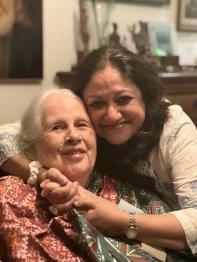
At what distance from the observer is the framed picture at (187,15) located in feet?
10.8

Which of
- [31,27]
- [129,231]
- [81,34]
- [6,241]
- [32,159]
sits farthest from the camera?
[81,34]

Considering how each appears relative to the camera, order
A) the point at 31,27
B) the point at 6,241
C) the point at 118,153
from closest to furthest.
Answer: the point at 6,241
the point at 118,153
the point at 31,27

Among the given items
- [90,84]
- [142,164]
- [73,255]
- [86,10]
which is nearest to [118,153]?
[142,164]

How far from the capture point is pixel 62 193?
1.29 meters

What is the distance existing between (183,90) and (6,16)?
1160 millimetres

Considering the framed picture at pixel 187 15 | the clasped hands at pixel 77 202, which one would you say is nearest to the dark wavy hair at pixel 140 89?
the clasped hands at pixel 77 202

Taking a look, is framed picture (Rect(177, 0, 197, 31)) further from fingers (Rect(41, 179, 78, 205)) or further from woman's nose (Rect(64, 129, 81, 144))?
fingers (Rect(41, 179, 78, 205))

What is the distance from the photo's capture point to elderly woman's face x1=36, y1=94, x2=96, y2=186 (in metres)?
1.45

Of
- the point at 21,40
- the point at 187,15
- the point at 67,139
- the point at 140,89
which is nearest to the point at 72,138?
the point at 67,139

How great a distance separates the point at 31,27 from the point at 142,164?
49.3 inches

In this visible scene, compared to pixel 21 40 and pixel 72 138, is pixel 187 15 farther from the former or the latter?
pixel 72 138

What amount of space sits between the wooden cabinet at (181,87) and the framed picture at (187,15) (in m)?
0.67

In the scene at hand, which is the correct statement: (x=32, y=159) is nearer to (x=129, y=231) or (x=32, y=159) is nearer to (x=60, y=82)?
(x=129, y=231)

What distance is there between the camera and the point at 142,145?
5.37 feet
